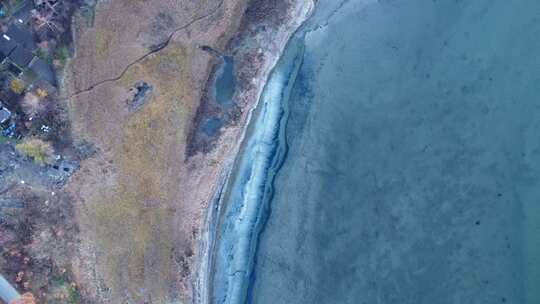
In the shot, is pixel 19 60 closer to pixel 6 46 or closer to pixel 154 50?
pixel 6 46

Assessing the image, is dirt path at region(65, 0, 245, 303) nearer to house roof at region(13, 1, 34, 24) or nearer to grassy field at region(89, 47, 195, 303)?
grassy field at region(89, 47, 195, 303)

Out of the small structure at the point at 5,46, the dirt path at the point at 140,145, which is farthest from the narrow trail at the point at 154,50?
the small structure at the point at 5,46

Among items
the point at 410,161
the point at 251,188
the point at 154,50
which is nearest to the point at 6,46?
the point at 154,50

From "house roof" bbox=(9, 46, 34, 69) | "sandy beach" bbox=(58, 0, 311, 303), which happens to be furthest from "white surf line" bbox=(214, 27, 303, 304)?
"house roof" bbox=(9, 46, 34, 69)

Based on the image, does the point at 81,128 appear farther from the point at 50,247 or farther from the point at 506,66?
the point at 506,66

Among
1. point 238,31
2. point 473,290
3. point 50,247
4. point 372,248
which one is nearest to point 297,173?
point 372,248

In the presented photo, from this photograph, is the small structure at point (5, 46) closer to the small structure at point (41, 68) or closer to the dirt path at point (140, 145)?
the small structure at point (41, 68)
